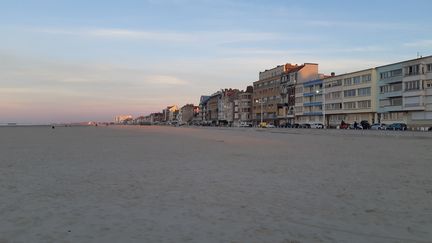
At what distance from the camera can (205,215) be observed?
369 inches

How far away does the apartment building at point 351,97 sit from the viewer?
3630 inches

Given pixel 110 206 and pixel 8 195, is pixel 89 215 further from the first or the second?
pixel 8 195

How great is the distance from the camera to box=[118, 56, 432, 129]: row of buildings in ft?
254

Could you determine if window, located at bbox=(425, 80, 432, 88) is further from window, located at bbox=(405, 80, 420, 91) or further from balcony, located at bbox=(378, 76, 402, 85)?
balcony, located at bbox=(378, 76, 402, 85)

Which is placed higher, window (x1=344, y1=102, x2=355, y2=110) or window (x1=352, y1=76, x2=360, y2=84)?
window (x1=352, y1=76, x2=360, y2=84)

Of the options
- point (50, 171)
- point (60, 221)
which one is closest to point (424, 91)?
point (50, 171)

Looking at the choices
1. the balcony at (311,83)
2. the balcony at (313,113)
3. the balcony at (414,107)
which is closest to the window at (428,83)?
the balcony at (414,107)

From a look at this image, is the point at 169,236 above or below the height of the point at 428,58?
below

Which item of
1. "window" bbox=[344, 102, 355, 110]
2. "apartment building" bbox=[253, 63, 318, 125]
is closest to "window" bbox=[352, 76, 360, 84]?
"window" bbox=[344, 102, 355, 110]

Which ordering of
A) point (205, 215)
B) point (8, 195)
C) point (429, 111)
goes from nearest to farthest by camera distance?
point (205, 215) → point (8, 195) → point (429, 111)

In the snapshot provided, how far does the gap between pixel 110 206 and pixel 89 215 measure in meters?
1.03

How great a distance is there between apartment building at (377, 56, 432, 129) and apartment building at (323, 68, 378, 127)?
278 cm

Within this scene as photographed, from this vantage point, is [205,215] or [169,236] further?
[205,215]

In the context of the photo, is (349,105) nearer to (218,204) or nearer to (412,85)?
(412,85)
